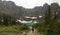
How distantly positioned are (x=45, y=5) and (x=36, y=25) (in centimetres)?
58

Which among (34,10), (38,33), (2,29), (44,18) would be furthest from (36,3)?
(2,29)

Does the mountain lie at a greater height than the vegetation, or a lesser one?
greater

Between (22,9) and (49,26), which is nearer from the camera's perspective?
(49,26)

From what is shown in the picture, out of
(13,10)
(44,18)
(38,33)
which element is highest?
(13,10)

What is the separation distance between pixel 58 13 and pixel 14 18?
1153 millimetres

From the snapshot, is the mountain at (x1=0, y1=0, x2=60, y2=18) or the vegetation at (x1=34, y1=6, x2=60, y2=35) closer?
the vegetation at (x1=34, y1=6, x2=60, y2=35)

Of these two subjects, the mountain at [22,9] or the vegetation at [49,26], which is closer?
the vegetation at [49,26]

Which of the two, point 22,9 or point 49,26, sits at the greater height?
point 22,9

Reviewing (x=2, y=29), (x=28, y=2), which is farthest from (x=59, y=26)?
(x=2, y=29)

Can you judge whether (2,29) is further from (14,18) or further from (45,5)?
(45,5)

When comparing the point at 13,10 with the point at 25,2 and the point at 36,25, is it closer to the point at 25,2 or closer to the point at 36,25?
the point at 25,2

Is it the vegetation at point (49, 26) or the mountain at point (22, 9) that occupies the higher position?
the mountain at point (22, 9)

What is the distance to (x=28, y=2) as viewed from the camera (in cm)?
418

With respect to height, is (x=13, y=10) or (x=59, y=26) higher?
(x=13, y=10)
